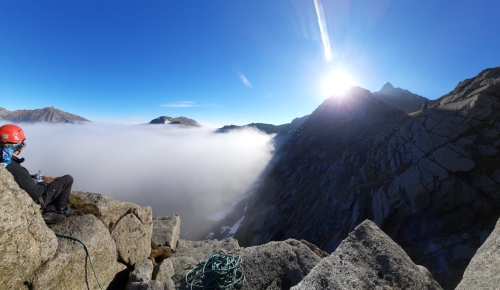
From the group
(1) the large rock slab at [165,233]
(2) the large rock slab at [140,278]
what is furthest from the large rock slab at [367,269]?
→ (1) the large rock slab at [165,233]

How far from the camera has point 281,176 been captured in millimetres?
98375

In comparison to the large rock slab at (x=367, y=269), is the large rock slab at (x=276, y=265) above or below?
below

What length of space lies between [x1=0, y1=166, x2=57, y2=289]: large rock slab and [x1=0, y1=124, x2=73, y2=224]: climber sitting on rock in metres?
1.45

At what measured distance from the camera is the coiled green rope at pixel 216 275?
859 centimetres

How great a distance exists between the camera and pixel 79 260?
755 centimetres

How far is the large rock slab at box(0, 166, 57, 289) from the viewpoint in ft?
18.5

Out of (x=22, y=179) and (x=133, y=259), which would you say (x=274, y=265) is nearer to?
(x=133, y=259)

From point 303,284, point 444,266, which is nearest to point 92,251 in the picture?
point 303,284

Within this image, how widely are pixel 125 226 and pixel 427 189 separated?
4144 cm

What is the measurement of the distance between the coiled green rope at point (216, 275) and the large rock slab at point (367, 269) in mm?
3644

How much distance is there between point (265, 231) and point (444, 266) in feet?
161

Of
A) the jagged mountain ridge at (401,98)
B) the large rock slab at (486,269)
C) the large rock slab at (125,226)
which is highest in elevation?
the jagged mountain ridge at (401,98)

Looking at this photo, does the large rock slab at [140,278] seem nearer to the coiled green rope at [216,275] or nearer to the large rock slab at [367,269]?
the coiled green rope at [216,275]

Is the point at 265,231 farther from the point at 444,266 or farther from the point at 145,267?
the point at 145,267
